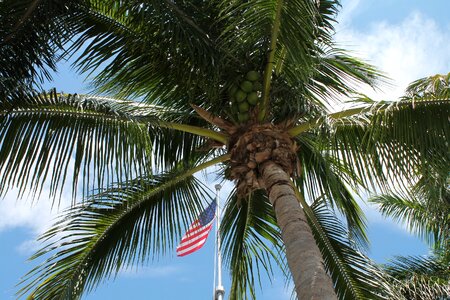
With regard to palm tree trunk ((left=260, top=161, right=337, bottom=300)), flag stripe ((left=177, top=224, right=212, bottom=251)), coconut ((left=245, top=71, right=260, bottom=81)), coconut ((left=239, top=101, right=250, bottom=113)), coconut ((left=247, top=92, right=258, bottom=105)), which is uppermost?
flag stripe ((left=177, top=224, right=212, bottom=251))

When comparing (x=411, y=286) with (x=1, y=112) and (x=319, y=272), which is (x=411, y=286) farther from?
(x=1, y=112)

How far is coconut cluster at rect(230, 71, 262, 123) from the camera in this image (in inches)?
243

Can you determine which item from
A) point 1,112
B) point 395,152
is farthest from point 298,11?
point 1,112

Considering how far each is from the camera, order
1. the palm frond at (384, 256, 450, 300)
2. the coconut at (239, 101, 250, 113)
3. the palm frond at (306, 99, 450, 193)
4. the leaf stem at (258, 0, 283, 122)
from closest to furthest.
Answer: the palm frond at (306, 99, 450, 193) < the leaf stem at (258, 0, 283, 122) < the coconut at (239, 101, 250, 113) < the palm frond at (384, 256, 450, 300)

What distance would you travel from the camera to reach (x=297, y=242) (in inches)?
181

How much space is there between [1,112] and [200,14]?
2.32m

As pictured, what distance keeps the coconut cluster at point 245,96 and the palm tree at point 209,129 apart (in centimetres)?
2

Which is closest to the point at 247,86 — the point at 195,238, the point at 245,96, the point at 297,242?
the point at 245,96

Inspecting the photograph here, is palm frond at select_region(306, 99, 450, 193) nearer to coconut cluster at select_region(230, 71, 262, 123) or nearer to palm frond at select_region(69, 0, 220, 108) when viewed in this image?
coconut cluster at select_region(230, 71, 262, 123)

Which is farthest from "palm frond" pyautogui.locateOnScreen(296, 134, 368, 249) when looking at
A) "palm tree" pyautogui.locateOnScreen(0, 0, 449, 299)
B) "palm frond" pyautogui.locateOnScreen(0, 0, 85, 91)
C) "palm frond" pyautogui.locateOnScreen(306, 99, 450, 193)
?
"palm frond" pyautogui.locateOnScreen(0, 0, 85, 91)

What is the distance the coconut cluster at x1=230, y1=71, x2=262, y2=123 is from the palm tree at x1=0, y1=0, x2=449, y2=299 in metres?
0.02

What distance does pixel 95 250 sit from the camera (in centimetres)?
706

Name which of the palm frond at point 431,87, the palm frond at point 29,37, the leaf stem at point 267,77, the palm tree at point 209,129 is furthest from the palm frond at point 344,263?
the palm frond at point 29,37

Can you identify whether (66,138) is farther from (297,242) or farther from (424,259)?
(424,259)
